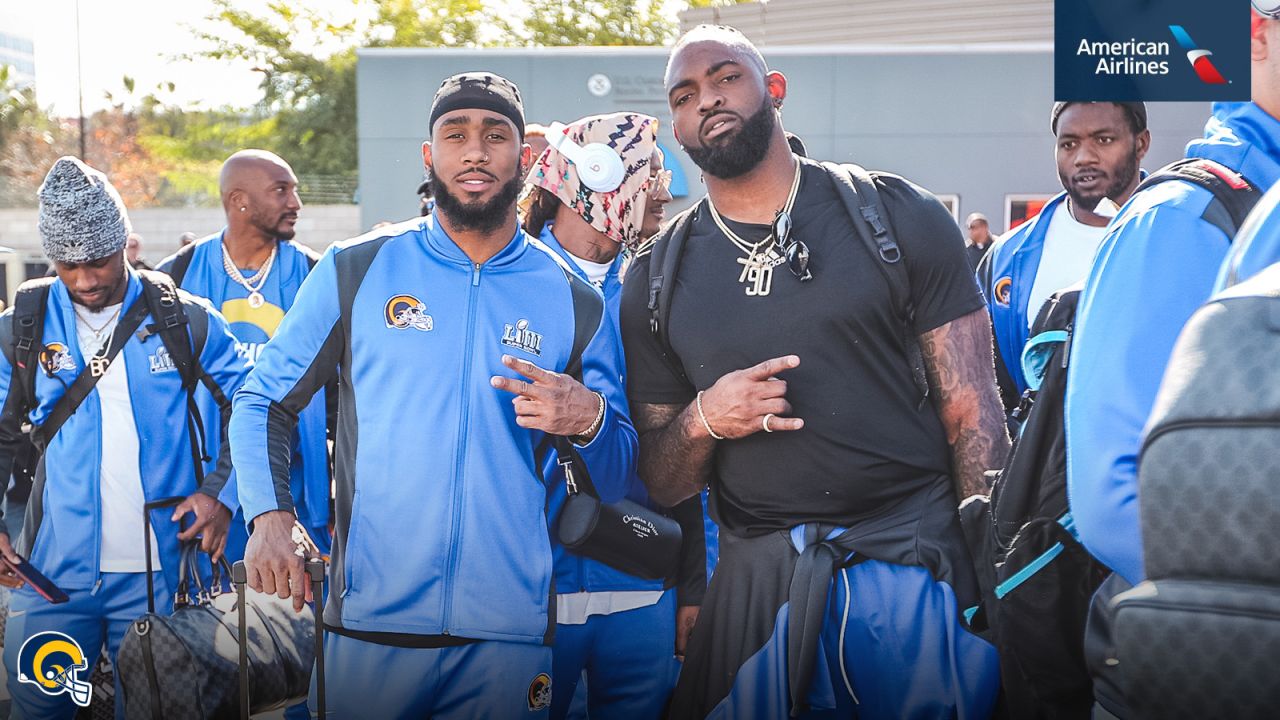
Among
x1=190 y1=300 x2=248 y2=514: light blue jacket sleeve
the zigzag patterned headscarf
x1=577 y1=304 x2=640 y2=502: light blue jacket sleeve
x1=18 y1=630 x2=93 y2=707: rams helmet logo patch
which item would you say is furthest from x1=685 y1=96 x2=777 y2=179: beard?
x1=18 y1=630 x2=93 y2=707: rams helmet logo patch

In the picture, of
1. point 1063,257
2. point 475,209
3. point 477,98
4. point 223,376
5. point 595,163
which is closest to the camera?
point 475,209

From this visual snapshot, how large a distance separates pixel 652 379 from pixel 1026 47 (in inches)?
674

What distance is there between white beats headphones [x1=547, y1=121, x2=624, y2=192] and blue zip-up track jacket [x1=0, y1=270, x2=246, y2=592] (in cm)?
168

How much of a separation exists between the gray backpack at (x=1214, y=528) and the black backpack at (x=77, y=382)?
4.36 meters

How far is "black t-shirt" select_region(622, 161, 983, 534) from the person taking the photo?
328 centimetres

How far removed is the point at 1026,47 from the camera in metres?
18.9

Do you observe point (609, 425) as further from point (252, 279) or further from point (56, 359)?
point (252, 279)

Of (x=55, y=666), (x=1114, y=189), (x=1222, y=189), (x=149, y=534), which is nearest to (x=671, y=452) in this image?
(x=1222, y=189)

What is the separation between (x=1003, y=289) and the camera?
5.46 meters

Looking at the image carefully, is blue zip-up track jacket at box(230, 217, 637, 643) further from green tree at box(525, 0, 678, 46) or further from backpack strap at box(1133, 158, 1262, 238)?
green tree at box(525, 0, 678, 46)

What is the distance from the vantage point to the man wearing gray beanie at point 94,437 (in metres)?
4.76

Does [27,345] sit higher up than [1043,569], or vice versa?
[27,345]

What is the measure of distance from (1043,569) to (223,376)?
3.59m

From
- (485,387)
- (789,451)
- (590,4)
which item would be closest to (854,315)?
(789,451)
